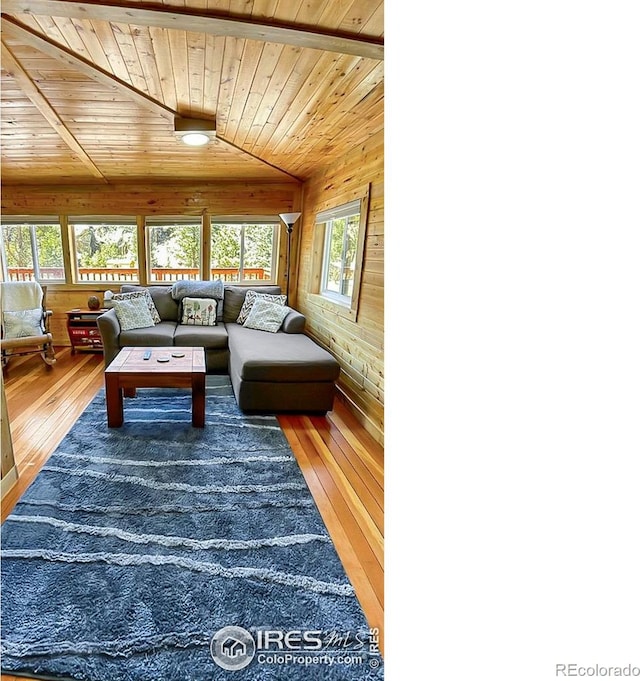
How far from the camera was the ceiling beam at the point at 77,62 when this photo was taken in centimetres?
199

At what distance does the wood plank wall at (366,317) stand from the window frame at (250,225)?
1.28 meters

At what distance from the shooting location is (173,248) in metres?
5.20

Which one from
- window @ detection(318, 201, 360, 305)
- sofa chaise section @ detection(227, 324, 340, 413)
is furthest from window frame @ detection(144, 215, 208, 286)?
sofa chaise section @ detection(227, 324, 340, 413)

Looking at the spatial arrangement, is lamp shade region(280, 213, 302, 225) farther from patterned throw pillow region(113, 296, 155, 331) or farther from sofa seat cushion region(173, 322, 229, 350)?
patterned throw pillow region(113, 296, 155, 331)

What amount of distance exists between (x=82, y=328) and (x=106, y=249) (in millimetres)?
1177

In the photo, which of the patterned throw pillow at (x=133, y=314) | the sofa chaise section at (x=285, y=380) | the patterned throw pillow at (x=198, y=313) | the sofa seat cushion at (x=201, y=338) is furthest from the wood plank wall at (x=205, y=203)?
the patterned throw pillow at (x=133, y=314)

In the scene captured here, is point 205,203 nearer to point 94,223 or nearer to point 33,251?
point 94,223

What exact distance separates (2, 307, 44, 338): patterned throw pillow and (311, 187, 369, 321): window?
3.10m

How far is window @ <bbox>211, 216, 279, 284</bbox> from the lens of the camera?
519 cm

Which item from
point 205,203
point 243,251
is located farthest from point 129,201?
point 243,251

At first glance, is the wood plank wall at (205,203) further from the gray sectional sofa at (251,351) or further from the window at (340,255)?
the gray sectional sofa at (251,351)
